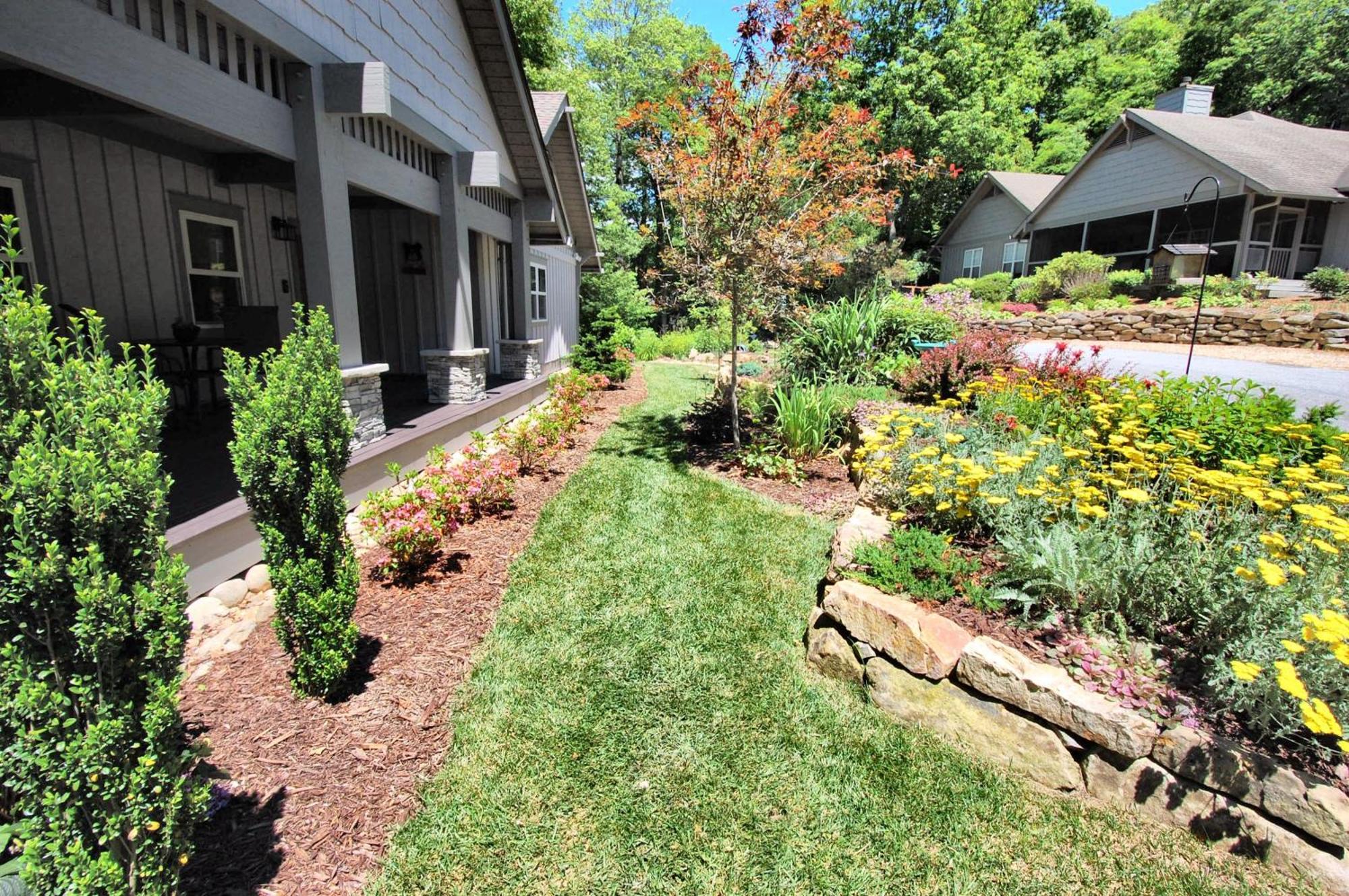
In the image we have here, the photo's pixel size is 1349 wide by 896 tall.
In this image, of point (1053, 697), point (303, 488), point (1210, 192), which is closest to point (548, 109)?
point (303, 488)

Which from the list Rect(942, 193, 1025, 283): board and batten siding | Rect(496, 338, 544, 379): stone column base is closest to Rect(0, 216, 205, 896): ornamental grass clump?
Rect(496, 338, 544, 379): stone column base

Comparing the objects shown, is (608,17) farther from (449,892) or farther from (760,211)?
(449,892)

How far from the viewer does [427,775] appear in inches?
102

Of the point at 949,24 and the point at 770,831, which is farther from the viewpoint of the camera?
the point at 949,24

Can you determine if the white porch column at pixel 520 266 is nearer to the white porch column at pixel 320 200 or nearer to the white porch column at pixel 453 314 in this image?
the white porch column at pixel 453 314

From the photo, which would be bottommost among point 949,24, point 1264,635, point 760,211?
point 1264,635

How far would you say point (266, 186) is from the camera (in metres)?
7.32

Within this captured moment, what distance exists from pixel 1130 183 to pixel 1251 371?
1445 cm

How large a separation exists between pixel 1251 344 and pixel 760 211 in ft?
42.9

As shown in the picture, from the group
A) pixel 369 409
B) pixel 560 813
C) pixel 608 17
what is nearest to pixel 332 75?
pixel 369 409

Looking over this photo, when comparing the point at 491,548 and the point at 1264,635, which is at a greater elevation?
the point at 1264,635

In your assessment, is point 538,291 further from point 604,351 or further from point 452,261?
point 452,261

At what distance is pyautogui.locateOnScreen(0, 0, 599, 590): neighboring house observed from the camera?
3.68 m

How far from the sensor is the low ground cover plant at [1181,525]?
238cm
